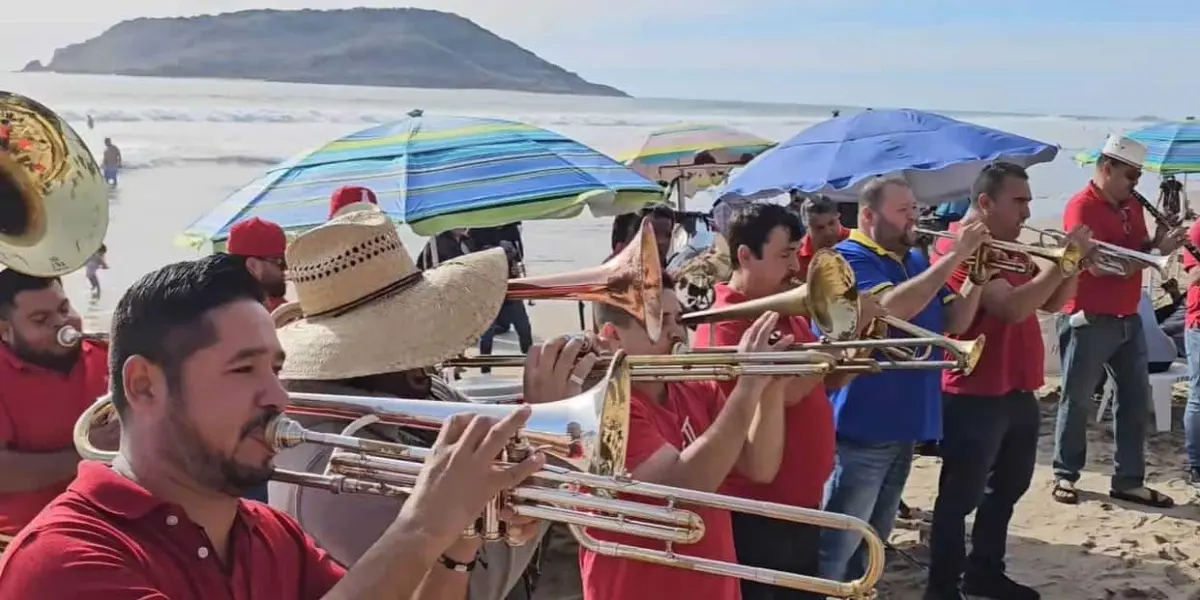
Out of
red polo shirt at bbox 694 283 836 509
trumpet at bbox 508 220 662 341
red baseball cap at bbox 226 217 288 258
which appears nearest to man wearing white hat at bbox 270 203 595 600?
trumpet at bbox 508 220 662 341

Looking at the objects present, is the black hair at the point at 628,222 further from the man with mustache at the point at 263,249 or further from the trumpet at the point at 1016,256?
the man with mustache at the point at 263,249

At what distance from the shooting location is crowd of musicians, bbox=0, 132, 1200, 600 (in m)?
1.69

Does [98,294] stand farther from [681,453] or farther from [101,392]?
[681,453]

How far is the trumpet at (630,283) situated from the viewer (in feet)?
9.36

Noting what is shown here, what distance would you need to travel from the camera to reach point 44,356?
353 centimetres

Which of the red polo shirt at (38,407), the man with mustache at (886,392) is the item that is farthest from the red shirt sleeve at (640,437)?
the red polo shirt at (38,407)

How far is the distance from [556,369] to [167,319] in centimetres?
96

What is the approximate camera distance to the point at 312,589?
188cm

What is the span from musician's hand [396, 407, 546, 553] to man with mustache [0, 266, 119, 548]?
2.04 meters

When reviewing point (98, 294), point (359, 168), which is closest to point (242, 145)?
point (98, 294)

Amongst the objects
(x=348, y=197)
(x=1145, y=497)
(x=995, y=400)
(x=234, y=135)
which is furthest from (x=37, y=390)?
(x=234, y=135)

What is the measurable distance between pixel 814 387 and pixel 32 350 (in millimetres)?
2468

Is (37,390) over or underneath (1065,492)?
over

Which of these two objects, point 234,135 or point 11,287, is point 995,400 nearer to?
point 11,287
